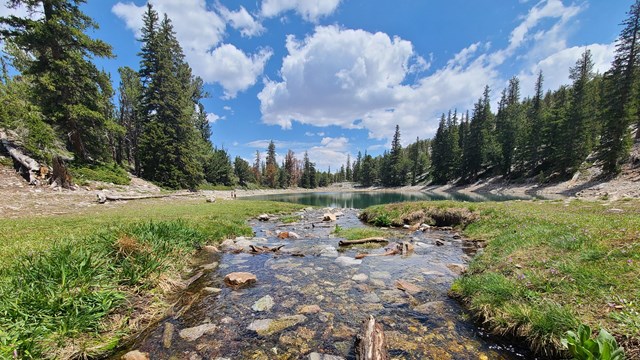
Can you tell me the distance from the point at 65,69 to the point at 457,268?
38079mm

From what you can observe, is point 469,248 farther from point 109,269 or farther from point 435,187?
point 435,187

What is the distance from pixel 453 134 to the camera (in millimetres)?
89812

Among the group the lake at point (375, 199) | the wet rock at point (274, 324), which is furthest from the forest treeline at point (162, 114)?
the wet rock at point (274, 324)

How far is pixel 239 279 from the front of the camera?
671cm

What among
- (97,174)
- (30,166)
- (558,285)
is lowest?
(558,285)

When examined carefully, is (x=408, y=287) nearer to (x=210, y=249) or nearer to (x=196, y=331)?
(x=196, y=331)

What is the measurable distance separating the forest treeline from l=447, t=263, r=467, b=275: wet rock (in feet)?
105

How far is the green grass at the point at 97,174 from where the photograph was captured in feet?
78.4

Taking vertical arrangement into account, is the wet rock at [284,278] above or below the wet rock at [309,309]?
above

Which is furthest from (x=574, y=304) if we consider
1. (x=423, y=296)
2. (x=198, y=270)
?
(x=198, y=270)

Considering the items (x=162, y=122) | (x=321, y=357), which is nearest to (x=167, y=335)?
(x=321, y=357)

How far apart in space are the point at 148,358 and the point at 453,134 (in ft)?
335

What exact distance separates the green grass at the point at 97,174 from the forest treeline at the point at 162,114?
1250 millimetres

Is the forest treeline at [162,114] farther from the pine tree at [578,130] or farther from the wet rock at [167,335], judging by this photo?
the wet rock at [167,335]
